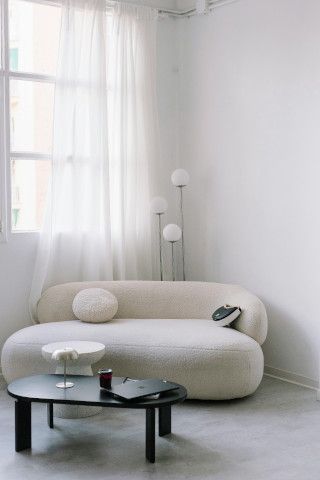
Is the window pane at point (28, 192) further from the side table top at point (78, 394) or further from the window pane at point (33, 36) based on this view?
the side table top at point (78, 394)

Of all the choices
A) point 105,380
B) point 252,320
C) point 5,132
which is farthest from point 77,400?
point 5,132

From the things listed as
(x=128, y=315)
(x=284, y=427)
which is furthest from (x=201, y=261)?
(x=284, y=427)

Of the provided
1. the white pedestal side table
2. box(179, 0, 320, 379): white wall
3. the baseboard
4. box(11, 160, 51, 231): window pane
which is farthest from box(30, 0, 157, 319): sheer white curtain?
the baseboard

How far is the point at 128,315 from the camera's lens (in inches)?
192

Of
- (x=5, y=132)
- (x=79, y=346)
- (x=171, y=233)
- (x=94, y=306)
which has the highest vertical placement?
(x=5, y=132)

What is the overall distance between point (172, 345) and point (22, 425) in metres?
1.09

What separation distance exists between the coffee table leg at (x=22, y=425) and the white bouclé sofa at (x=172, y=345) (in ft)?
2.60

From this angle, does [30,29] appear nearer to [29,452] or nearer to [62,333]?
[62,333]

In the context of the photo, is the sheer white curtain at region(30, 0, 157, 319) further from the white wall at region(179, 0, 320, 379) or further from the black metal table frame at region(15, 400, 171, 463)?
the black metal table frame at region(15, 400, 171, 463)

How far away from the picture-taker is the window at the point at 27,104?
15.8 ft

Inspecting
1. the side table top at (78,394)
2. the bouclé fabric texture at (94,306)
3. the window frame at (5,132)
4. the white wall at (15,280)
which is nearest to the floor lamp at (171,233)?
→ the bouclé fabric texture at (94,306)

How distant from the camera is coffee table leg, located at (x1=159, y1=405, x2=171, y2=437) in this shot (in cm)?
352

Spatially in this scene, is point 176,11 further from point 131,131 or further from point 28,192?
point 28,192

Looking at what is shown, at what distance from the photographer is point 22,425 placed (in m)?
3.37
